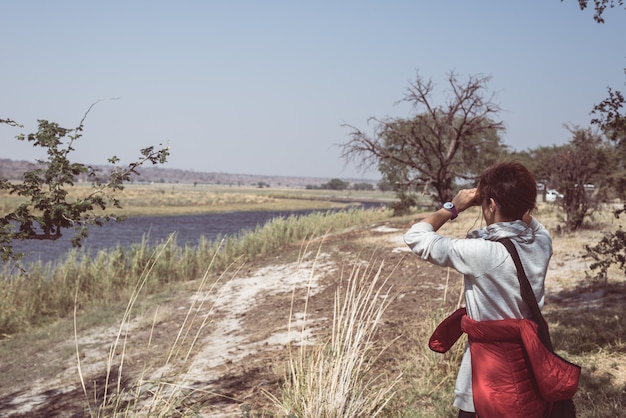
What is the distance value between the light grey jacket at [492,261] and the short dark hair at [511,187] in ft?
0.21

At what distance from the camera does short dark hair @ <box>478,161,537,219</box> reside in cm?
224

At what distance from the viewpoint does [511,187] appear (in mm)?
2244

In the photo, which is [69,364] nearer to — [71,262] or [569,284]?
[71,262]

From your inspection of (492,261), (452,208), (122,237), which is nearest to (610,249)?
(452,208)

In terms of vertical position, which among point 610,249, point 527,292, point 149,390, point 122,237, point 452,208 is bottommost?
point 122,237

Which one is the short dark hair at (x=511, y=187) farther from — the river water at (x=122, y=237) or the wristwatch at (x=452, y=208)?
the river water at (x=122, y=237)

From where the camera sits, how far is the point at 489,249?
2.22m

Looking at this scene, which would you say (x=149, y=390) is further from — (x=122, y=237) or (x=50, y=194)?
(x=122, y=237)

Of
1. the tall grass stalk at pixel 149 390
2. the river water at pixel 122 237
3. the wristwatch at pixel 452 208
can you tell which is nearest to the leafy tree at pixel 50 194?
the tall grass stalk at pixel 149 390

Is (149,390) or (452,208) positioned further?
(149,390)

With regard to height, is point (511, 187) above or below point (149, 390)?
above

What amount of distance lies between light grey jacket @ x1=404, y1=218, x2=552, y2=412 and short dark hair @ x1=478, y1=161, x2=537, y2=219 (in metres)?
0.07

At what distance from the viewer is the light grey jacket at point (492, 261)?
2225 millimetres

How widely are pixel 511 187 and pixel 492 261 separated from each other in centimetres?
30
